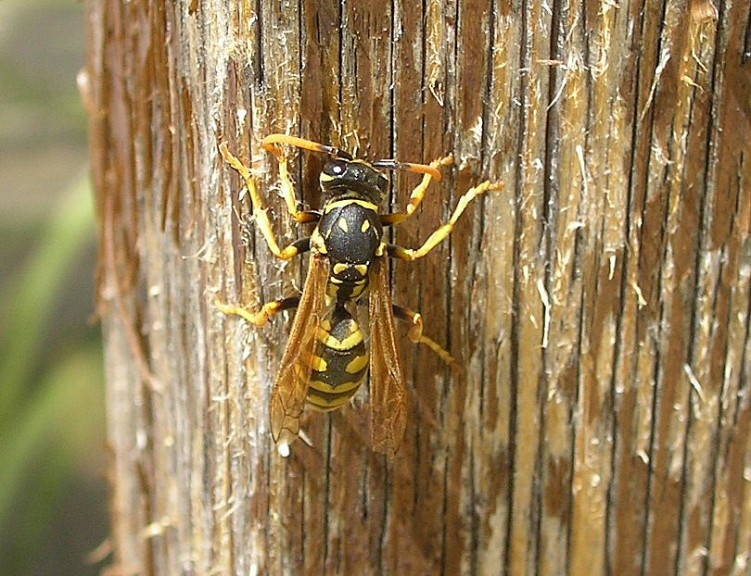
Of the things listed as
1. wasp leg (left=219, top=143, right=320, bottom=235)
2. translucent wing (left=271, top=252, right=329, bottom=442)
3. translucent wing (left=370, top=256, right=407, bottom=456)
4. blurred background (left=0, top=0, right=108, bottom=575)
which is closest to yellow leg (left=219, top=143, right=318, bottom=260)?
wasp leg (left=219, top=143, right=320, bottom=235)

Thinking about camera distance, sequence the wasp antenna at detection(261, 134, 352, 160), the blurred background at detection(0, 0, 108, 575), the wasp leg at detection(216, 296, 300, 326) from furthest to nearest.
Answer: the blurred background at detection(0, 0, 108, 575) < the wasp leg at detection(216, 296, 300, 326) < the wasp antenna at detection(261, 134, 352, 160)

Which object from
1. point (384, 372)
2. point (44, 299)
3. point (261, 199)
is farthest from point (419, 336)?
point (44, 299)

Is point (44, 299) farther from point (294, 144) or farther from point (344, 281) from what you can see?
point (294, 144)

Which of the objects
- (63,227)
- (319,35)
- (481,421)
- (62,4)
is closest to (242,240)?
(319,35)

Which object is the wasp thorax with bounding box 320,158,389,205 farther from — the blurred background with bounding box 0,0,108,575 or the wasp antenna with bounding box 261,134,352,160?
the blurred background with bounding box 0,0,108,575

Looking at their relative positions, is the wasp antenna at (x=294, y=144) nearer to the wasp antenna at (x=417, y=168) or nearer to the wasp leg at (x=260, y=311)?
the wasp antenna at (x=417, y=168)

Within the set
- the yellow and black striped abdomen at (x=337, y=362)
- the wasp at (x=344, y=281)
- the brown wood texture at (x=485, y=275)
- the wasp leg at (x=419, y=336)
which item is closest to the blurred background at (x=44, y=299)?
the brown wood texture at (x=485, y=275)
